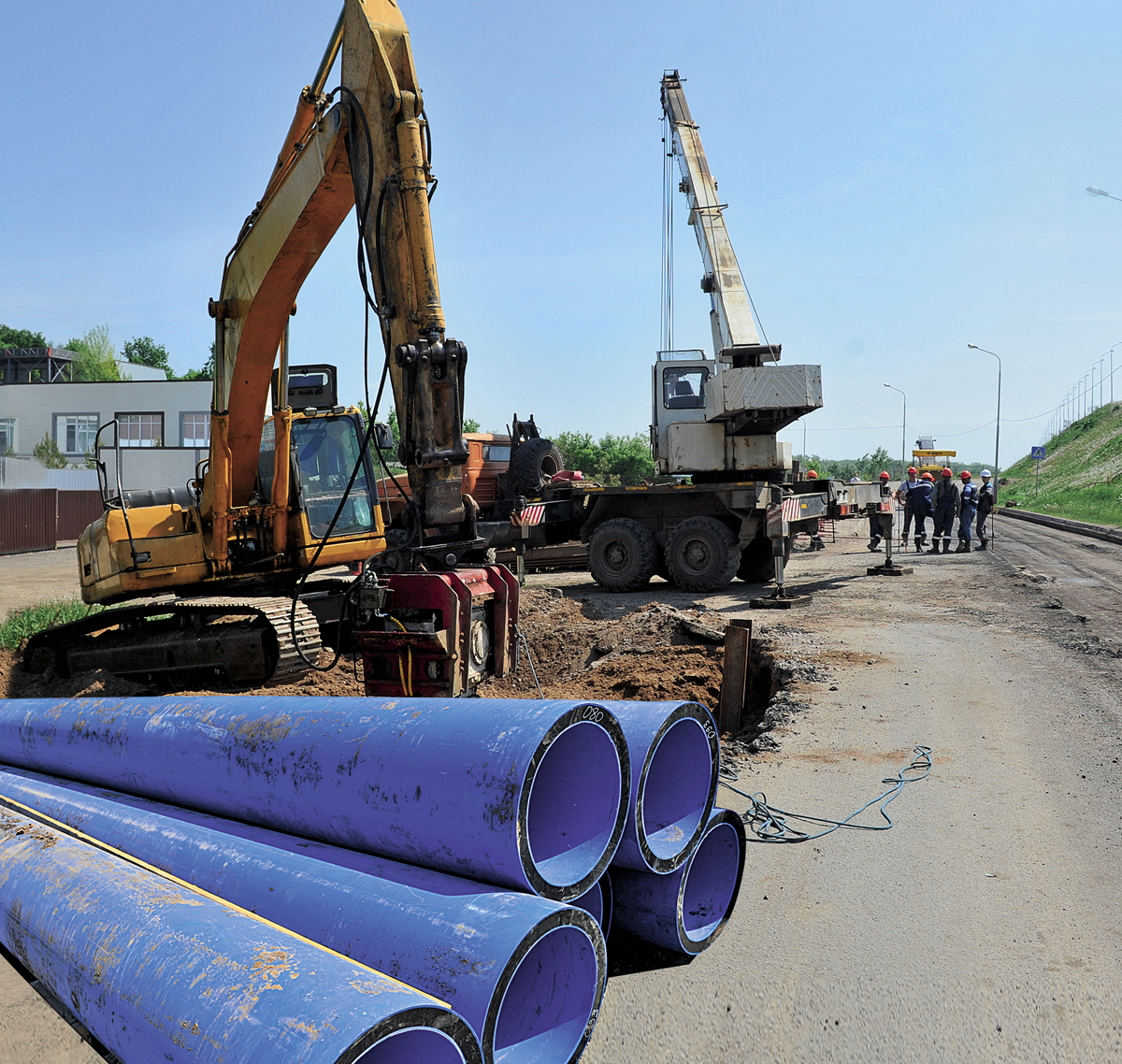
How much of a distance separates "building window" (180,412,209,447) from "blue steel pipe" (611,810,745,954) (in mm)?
43562

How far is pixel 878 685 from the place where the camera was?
7.55 metres

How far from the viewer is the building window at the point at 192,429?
142 feet

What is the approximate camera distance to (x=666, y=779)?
3.64m

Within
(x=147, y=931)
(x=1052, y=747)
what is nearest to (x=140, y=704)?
(x=147, y=931)

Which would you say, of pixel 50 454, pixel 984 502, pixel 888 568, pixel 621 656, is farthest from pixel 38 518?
pixel 984 502

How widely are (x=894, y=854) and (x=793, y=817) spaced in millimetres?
615

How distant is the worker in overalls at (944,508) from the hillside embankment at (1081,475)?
12201 millimetres

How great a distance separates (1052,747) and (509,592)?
381cm

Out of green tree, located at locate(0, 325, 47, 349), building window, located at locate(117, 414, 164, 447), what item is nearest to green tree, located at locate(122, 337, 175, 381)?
green tree, located at locate(0, 325, 47, 349)

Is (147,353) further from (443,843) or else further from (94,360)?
(443,843)

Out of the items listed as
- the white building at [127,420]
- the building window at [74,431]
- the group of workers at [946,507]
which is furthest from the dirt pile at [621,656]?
the building window at [74,431]

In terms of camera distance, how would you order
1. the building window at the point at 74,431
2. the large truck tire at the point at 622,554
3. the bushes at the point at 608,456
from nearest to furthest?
the large truck tire at the point at 622,554, the building window at the point at 74,431, the bushes at the point at 608,456

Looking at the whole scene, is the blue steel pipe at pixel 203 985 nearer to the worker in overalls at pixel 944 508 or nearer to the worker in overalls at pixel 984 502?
the worker in overalls at pixel 944 508

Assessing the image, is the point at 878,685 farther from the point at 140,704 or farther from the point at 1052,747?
the point at 140,704
